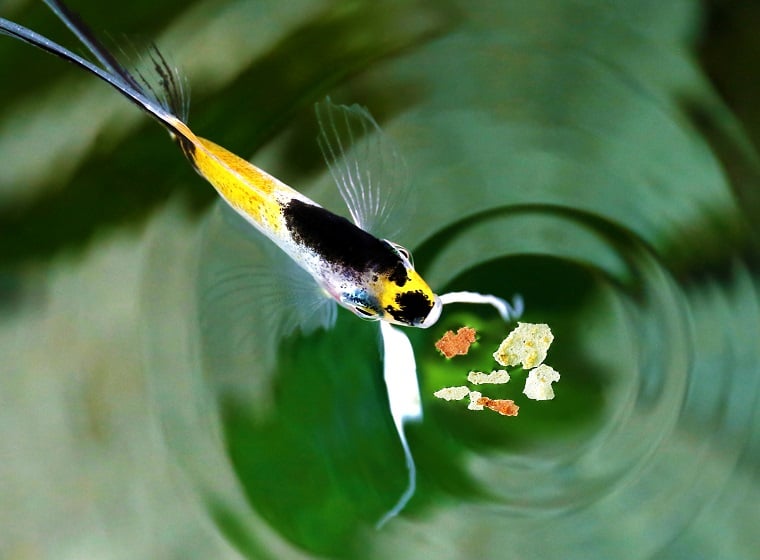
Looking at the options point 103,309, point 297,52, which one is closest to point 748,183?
point 297,52

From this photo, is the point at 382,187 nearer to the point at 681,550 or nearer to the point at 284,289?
the point at 284,289

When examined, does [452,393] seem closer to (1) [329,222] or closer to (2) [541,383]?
(2) [541,383]

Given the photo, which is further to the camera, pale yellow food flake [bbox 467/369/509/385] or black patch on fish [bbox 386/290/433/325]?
pale yellow food flake [bbox 467/369/509/385]

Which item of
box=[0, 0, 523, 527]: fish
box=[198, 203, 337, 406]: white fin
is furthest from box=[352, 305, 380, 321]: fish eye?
box=[198, 203, 337, 406]: white fin

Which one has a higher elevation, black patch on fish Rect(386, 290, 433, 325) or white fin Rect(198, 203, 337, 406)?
white fin Rect(198, 203, 337, 406)

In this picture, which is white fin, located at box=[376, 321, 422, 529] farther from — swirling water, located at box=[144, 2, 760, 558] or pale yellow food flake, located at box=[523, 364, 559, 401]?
pale yellow food flake, located at box=[523, 364, 559, 401]

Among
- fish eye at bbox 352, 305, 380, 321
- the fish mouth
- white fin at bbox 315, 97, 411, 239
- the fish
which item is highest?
white fin at bbox 315, 97, 411, 239
